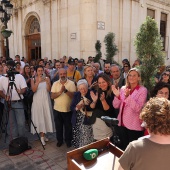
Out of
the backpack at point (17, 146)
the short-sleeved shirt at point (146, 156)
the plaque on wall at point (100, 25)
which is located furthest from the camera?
the plaque on wall at point (100, 25)

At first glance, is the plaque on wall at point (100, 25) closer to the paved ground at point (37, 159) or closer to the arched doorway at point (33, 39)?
the arched doorway at point (33, 39)

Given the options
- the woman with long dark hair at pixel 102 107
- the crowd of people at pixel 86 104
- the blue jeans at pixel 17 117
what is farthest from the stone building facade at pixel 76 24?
the woman with long dark hair at pixel 102 107

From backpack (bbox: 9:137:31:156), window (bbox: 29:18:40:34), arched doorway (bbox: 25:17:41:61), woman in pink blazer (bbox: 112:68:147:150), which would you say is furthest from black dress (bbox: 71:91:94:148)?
window (bbox: 29:18:40:34)

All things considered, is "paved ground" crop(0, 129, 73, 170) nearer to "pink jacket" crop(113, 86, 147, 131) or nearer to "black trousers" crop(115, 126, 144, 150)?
"black trousers" crop(115, 126, 144, 150)

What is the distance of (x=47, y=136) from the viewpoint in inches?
189

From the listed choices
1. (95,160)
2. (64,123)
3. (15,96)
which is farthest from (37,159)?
(95,160)

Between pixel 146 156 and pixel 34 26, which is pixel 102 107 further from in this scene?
pixel 34 26

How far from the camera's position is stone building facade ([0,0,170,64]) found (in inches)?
434

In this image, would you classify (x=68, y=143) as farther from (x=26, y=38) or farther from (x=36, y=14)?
(x=26, y=38)

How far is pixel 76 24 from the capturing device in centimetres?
1120

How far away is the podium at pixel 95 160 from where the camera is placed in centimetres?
172

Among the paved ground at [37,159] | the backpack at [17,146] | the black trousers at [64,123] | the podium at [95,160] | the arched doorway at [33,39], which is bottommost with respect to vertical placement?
the paved ground at [37,159]

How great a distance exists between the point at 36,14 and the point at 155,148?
14.2 m

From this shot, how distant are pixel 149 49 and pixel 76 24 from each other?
8.26 m
